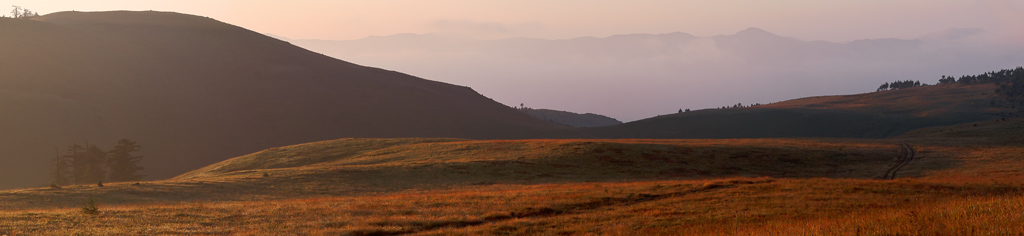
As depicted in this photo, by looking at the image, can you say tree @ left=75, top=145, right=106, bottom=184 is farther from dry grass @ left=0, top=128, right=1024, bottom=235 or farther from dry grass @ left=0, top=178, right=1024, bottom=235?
dry grass @ left=0, top=178, right=1024, bottom=235

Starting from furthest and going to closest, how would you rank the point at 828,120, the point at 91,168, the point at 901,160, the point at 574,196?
the point at 828,120, the point at 91,168, the point at 901,160, the point at 574,196

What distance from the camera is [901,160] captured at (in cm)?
5403

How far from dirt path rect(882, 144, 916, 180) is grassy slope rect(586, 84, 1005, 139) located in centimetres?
7627

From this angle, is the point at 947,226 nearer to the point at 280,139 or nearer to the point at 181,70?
the point at 280,139

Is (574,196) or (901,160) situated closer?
(574,196)

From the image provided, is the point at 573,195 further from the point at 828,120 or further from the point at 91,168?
the point at 828,120

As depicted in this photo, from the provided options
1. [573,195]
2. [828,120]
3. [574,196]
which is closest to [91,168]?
[573,195]

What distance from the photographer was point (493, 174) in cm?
4788

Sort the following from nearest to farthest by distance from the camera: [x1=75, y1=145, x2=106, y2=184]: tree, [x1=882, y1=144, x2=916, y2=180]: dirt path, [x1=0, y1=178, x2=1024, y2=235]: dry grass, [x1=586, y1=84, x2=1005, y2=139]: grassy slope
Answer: [x1=0, y1=178, x2=1024, y2=235]: dry grass < [x1=882, y1=144, x2=916, y2=180]: dirt path < [x1=75, y1=145, x2=106, y2=184]: tree < [x1=586, y1=84, x2=1005, y2=139]: grassy slope

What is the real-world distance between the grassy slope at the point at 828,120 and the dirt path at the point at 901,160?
7627 cm

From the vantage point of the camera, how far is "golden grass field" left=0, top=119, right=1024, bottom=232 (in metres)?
19.5

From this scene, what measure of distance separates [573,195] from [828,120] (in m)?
137

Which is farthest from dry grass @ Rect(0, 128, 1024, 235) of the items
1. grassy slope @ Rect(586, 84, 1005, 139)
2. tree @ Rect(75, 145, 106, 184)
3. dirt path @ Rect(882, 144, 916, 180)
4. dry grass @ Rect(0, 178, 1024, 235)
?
grassy slope @ Rect(586, 84, 1005, 139)

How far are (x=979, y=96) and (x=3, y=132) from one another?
215802 mm
